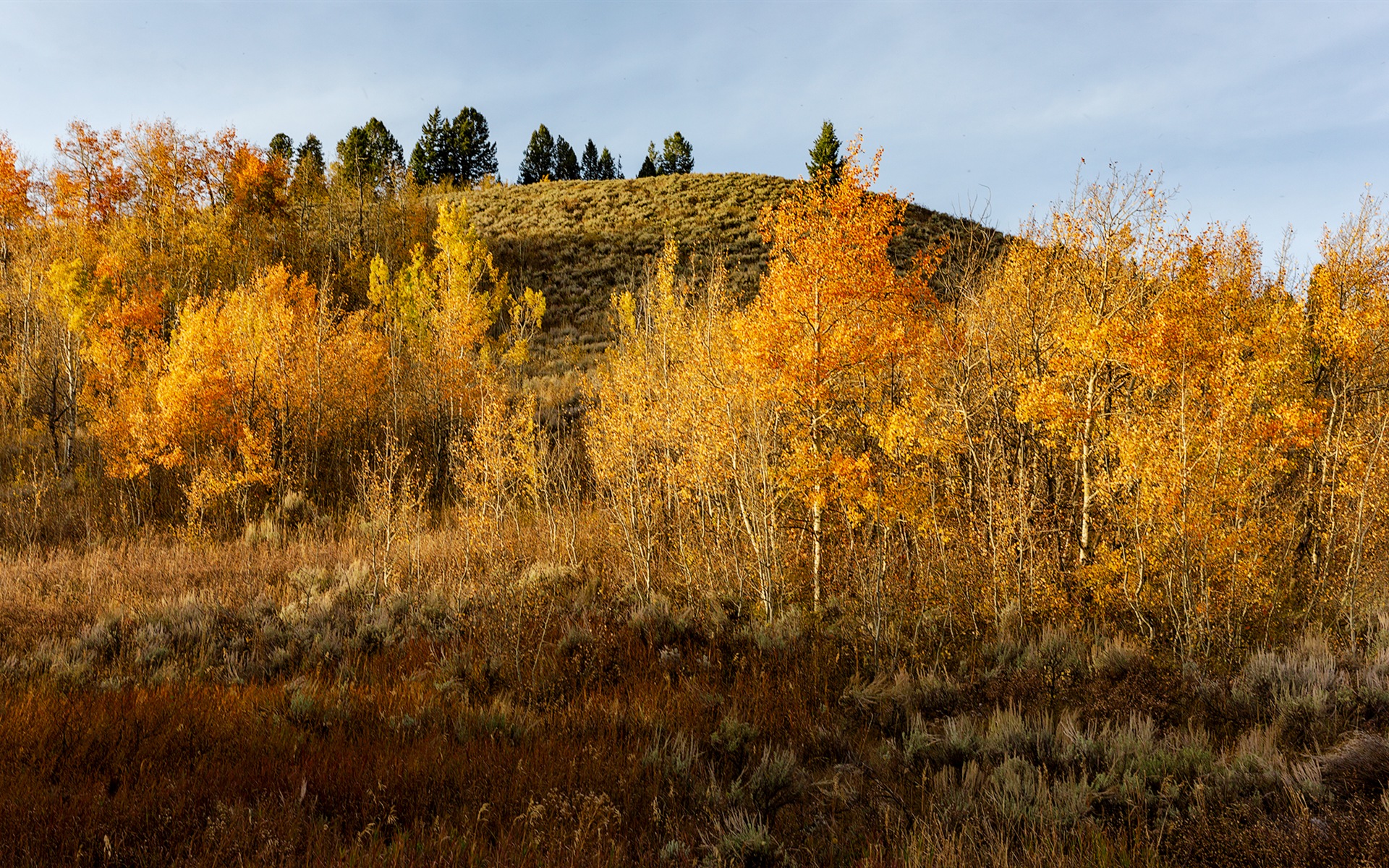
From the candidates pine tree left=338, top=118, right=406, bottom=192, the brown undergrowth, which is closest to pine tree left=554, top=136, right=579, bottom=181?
pine tree left=338, top=118, right=406, bottom=192

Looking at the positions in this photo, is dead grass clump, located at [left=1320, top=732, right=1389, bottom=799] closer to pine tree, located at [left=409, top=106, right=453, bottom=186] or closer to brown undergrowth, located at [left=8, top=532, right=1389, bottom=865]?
brown undergrowth, located at [left=8, top=532, right=1389, bottom=865]

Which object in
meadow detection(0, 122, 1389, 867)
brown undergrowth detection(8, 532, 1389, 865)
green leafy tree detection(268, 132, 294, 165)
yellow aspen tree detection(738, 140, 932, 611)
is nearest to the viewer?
brown undergrowth detection(8, 532, 1389, 865)

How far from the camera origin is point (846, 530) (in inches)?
502

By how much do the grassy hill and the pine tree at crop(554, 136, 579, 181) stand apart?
14.9 metres

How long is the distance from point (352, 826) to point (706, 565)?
7.43 meters

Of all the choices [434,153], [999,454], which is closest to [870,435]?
[999,454]

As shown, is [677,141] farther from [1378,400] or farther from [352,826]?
[352,826]

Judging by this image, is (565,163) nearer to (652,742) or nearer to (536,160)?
(536,160)

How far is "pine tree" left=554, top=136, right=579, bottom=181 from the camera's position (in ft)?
253

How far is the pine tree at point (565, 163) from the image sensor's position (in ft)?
253

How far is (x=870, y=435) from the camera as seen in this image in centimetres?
1127

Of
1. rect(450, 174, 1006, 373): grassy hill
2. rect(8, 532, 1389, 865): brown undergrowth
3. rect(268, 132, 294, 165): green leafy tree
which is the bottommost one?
rect(8, 532, 1389, 865): brown undergrowth

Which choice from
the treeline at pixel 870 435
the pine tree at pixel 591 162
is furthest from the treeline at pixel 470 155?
the treeline at pixel 870 435

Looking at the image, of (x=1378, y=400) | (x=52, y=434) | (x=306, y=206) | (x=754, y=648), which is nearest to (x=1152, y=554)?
(x=754, y=648)
